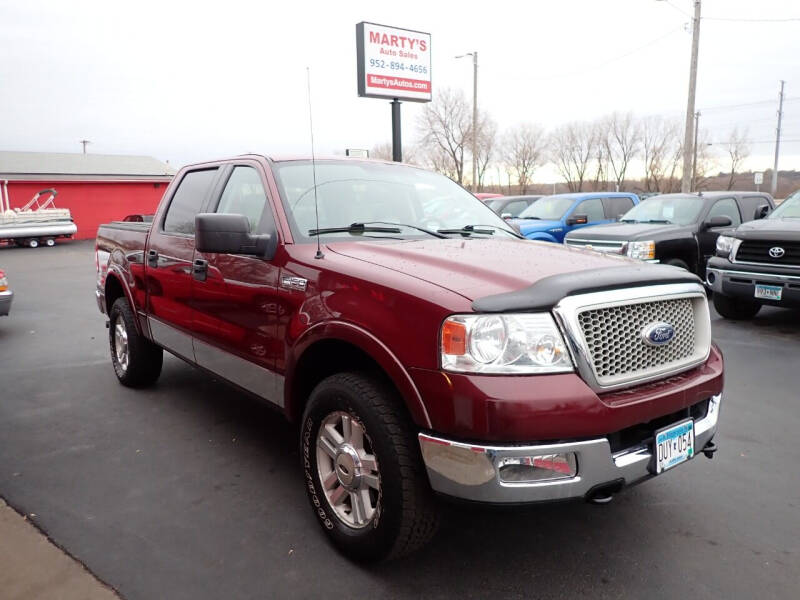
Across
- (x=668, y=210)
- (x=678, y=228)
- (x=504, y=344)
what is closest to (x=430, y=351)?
(x=504, y=344)

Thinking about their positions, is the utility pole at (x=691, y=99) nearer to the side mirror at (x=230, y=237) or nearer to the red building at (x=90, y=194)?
the side mirror at (x=230, y=237)

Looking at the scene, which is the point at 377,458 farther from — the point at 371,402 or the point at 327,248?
the point at 327,248

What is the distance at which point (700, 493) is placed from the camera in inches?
135

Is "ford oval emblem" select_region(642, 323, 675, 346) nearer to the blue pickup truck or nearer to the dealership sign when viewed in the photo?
the blue pickup truck

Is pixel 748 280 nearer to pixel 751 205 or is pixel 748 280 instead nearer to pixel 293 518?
pixel 751 205

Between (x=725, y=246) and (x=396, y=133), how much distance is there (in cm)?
1053

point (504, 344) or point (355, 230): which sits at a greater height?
point (355, 230)

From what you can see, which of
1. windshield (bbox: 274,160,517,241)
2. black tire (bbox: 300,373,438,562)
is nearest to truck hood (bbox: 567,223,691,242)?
windshield (bbox: 274,160,517,241)

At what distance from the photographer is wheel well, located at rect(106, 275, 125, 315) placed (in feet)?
18.0

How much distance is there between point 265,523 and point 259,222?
1633mm

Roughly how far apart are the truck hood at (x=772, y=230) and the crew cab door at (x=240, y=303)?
614cm

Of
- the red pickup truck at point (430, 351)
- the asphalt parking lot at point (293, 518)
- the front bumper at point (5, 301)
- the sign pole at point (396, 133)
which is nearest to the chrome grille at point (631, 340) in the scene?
the red pickup truck at point (430, 351)

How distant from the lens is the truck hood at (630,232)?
8742mm

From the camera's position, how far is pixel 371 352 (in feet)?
8.17
